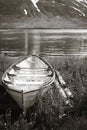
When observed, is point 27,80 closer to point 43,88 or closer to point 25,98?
point 43,88

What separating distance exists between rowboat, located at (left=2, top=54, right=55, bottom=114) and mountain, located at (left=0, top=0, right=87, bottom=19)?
94.9 ft

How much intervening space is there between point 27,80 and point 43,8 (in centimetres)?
3610

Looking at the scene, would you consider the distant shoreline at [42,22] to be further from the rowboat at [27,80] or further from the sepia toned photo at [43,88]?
the rowboat at [27,80]

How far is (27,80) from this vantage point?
1175 cm

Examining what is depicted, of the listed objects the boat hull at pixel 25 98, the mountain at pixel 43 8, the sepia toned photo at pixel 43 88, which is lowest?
the mountain at pixel 43 8

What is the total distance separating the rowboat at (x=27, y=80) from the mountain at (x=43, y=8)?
28.9 metres

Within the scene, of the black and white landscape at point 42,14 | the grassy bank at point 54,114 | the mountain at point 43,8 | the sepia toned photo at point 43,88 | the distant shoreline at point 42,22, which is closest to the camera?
the grassy bank at point 54,114

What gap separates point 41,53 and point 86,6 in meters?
33.4

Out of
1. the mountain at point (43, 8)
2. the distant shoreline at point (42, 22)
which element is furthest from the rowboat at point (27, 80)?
the mountain at point (43, 8)

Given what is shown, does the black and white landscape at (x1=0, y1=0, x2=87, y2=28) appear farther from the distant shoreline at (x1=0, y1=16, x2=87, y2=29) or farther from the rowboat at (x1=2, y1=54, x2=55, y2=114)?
the rowboat at (x1=2, y1=54, x2=55, y2=114)

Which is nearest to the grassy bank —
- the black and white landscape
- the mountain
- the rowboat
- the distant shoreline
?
the rowboat

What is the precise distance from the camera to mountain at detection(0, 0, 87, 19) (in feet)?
143

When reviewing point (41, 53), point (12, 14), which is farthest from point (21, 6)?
point (41, 53)

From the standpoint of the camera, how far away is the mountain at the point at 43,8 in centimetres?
4353
